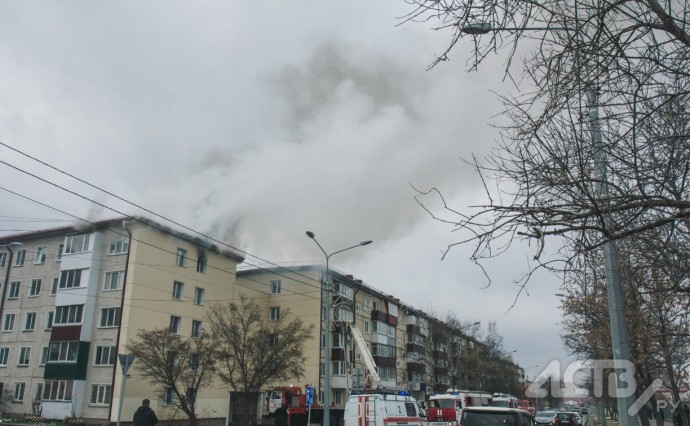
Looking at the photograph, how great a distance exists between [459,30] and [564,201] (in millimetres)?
2158

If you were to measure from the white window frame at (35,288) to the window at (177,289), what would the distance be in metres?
9.88

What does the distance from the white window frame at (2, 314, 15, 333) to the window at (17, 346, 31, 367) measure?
7.13 feet

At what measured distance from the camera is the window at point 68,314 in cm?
3325

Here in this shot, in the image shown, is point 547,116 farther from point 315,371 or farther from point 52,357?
point 315,371

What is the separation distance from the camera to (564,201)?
227 inches

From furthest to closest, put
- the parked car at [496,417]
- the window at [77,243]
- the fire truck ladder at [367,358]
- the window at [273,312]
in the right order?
the window at [273,312] < the window at [77,243] < the fire truck ladder at [367,358] < the parked car at [496,417]

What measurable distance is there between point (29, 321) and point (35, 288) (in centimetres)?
220

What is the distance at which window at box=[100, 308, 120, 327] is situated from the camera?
3222cm

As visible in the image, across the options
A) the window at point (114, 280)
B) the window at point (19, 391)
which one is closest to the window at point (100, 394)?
the window at point (114, 280)

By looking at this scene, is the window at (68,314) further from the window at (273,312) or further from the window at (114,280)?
the window at (273,312)

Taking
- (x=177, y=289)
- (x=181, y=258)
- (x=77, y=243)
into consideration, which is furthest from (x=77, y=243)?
(x=177, y=289)

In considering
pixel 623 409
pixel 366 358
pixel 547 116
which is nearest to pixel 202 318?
pixel 366 358

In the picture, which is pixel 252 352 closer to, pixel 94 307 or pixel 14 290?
pixel 94 307

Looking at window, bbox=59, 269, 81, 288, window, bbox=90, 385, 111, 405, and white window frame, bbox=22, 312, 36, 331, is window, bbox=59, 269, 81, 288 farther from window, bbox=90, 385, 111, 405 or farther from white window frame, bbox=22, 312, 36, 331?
window, bbox=90, 385, 111, 405
